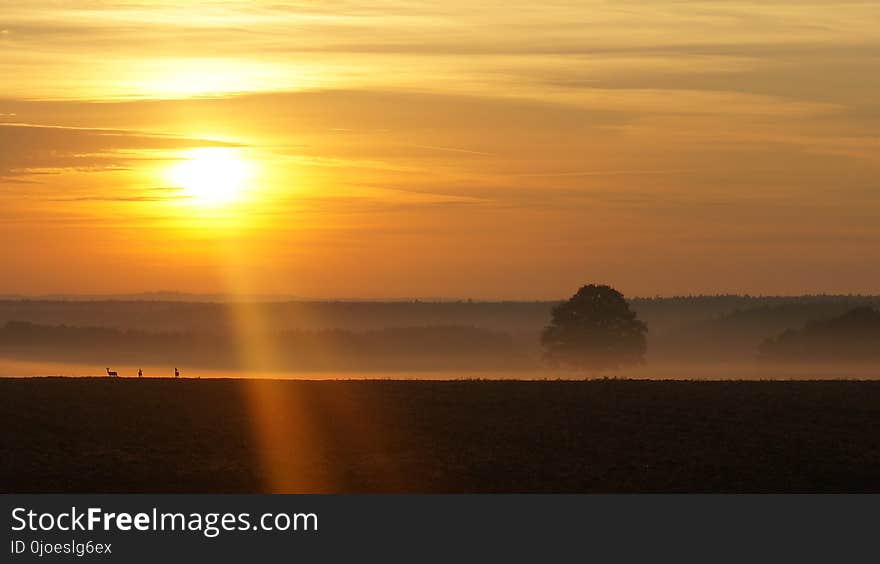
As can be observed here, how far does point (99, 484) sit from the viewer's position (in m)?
29.1

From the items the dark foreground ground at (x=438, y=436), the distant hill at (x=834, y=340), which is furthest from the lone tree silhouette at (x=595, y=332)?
the dark foreground ground at (x=438, y=436)

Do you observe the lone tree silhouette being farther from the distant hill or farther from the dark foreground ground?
the dark foreground ground

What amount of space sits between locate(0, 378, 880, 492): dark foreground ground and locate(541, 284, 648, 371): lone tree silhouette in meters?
56.4

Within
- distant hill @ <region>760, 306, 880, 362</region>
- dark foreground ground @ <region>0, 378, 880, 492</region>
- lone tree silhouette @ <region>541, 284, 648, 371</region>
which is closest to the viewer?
dark foreground ground @ <region>0, 378, 880, 492</region>

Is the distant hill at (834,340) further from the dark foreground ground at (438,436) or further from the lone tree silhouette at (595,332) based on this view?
the dark foreground ground at (438,436)

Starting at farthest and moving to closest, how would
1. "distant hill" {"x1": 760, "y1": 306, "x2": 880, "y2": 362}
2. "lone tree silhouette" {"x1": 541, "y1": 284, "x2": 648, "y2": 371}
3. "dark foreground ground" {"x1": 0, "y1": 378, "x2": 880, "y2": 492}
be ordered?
"distant hill" {"x1": 760, "y1": 306, "x2": 880, "y2": 362} → "lone tree silhouette" {"x1": 541, "y1": 284, "x2": 648, "y2": 371} → "dark foreground ground" {"x1": 0, "y1": 378, "x2": 880, "y2": 492}

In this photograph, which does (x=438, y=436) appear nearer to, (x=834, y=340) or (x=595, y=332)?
(x=595, y=332)

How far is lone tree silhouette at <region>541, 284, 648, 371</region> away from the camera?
94.6m

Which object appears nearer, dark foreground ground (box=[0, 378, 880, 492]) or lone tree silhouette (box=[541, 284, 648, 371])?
dark foreground ground (box=[0, 378, 880, 492])

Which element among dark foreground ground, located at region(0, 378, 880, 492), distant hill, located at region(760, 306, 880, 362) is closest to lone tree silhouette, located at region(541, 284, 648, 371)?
distant hill, located at region(760, 306, 880, 362)

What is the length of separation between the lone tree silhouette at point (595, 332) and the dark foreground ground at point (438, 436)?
56.4 meters

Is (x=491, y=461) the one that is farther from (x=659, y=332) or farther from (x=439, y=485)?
(x=659, y=332)

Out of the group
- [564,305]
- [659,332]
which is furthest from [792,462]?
[659,332]

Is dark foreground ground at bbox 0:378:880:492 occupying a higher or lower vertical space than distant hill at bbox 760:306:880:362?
lower
